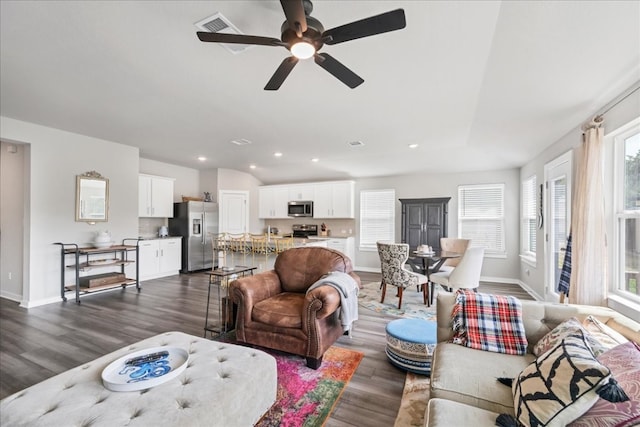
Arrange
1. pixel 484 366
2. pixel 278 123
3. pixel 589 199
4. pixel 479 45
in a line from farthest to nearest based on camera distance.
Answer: pixel 278 123
pixel 589 199
pixel 479 45
pixel 484 366

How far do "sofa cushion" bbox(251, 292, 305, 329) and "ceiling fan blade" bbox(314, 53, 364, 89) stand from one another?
79.7 inches

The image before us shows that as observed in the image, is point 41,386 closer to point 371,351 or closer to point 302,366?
point 302,366

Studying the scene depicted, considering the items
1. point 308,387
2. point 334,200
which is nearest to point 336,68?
point 308,387

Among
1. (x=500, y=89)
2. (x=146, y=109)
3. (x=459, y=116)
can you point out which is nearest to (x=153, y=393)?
(x=146, y=109)

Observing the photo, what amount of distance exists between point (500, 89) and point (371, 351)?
9.55ft

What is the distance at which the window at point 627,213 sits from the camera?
7.84 feet

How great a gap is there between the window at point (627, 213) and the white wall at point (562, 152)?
74mm

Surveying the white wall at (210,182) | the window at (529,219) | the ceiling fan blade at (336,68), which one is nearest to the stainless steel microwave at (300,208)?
the white wall at (210,182)

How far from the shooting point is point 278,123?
13.1 feet

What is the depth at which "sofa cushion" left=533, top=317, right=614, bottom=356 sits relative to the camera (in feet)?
4.59

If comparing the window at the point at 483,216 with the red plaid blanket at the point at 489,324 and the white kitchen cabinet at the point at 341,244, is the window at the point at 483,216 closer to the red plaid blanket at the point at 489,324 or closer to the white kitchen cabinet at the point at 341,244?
the white kitchen cabinet at the point at 341,244

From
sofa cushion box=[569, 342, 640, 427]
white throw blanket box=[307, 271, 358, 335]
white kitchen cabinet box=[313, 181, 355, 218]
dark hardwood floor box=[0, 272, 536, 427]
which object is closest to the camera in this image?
sofa cushion box=[569, 342, 640, 427]

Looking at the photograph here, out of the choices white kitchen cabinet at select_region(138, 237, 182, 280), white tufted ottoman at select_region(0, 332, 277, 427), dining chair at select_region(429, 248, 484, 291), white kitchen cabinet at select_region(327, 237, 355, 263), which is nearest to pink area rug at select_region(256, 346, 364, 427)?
white tufted ottoman at select_region(0, 332, 277, 427)

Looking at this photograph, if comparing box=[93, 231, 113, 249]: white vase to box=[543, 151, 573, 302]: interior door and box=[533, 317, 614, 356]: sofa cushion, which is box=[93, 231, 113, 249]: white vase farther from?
box=[543, 151, 573, 302]: interior door
